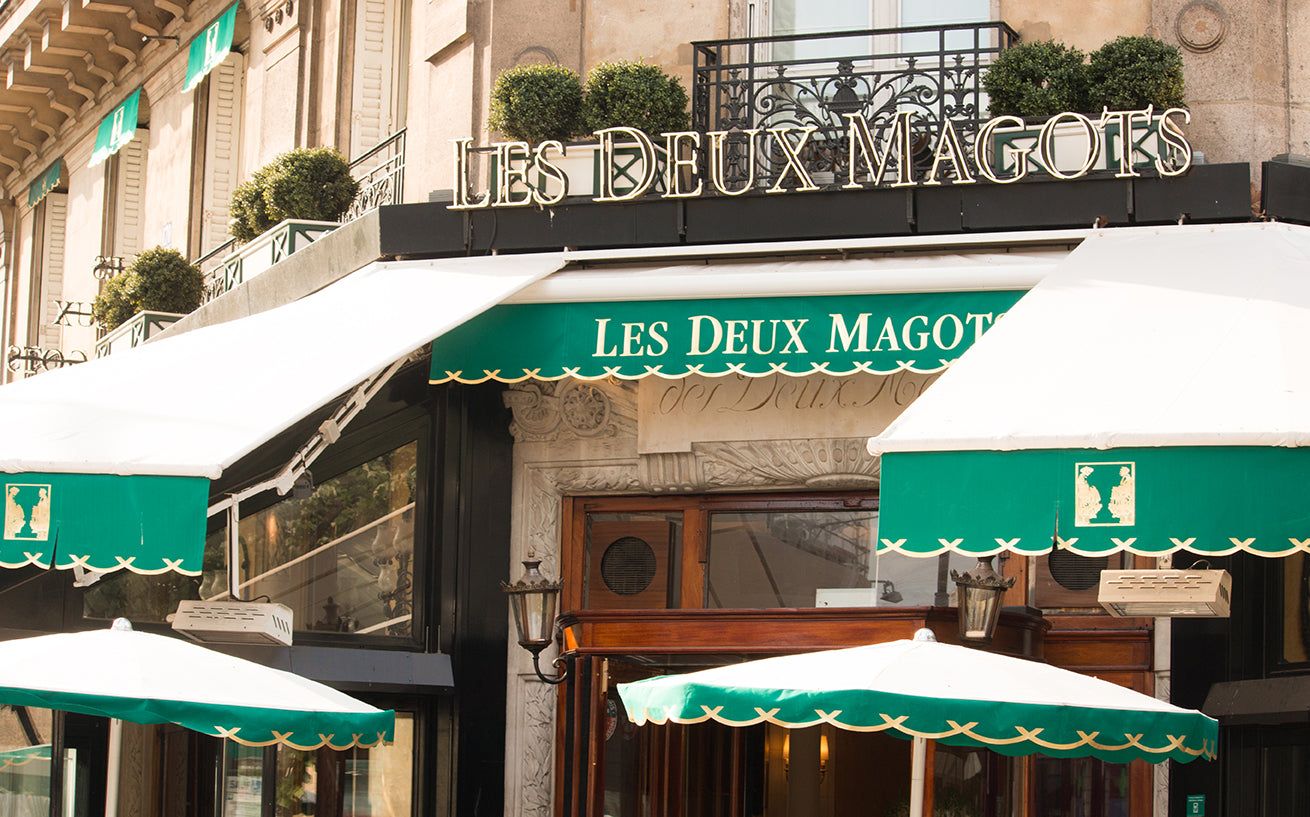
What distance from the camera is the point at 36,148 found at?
19.7 metres

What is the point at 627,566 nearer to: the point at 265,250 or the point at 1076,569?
the point at 1076,569

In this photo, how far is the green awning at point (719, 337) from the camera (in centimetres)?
873

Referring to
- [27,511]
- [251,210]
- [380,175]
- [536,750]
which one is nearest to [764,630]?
[536,750]

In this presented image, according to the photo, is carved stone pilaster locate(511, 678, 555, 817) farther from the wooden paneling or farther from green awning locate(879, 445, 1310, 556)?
green awning locate(879, 445, 1310, 556)

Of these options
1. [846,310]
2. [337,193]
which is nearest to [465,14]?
[337,193]

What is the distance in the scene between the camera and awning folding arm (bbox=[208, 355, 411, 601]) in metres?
9.27

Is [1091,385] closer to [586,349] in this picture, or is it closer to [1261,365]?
[1261,365]

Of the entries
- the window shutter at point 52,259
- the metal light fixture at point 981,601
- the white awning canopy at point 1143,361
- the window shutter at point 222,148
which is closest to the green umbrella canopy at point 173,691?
the white awning canopy at point 1143,361

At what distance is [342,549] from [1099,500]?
16.3 ft

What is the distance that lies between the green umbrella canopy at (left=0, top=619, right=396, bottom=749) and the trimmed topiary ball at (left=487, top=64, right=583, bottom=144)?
3905 millimetres

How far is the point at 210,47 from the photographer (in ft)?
46.5

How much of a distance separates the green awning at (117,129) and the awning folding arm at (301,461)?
695 cm

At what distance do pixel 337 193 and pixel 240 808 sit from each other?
13.6 ft

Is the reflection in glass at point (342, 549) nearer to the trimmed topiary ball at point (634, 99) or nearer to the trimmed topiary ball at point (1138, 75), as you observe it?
the trimmed topiary ball at point (634, 99)
